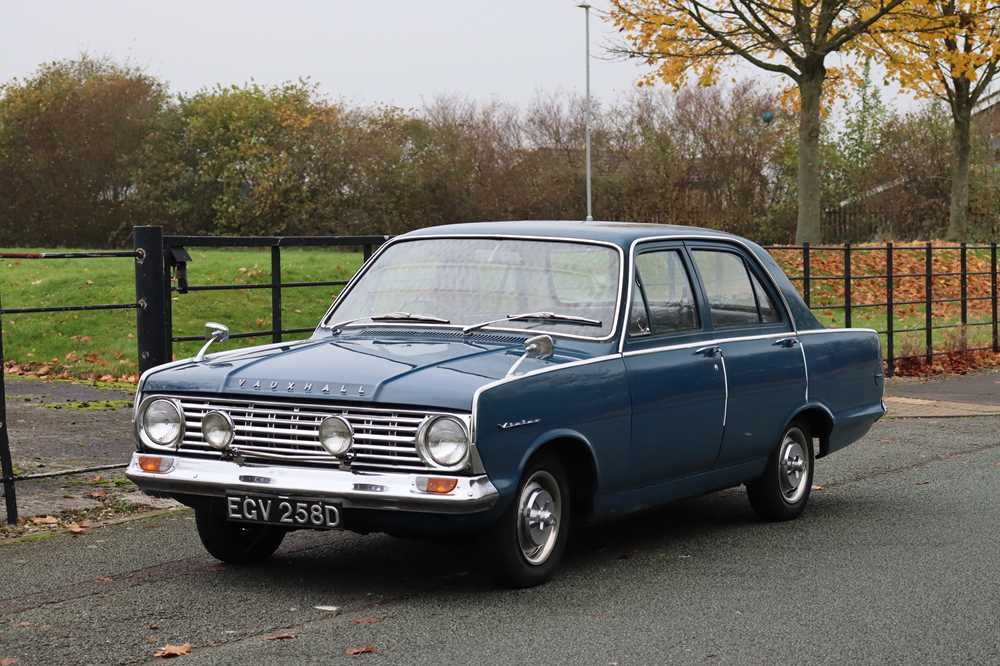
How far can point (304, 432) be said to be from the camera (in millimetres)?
6766

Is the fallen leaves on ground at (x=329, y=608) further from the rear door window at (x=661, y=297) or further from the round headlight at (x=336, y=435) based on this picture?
the rear door window at (x=661, y=297)

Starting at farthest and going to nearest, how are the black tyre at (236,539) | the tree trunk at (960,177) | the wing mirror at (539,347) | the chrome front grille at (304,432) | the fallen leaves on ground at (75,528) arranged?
the tree trunk at (960,177)
the fallen leaves on ground at (75,528)
the black tyre at (236,539)
the wing mirror at (539,347)
the chrome front grille at (304,432)

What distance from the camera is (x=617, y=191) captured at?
161 feet

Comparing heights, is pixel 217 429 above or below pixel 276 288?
below

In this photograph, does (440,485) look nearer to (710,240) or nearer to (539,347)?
(539,347)

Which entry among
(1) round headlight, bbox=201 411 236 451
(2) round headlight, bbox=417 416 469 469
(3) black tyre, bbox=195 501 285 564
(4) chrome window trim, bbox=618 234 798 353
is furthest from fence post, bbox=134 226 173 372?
(2) round headlight, bbox=417 416 469 469

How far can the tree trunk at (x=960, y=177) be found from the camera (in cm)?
3925

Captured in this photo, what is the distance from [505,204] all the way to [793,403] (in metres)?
42.7

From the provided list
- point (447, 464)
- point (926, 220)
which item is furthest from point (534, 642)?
point (926, 220)

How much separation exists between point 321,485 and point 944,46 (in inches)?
1336

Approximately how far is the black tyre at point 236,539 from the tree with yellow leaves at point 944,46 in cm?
2794

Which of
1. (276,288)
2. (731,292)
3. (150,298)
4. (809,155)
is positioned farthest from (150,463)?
(809,155)

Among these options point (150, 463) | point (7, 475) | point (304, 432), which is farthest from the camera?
point (7, 475)

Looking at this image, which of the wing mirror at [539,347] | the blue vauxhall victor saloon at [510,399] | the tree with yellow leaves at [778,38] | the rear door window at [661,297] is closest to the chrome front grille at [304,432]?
the blue vauxhall victor saloon at [510,399]
